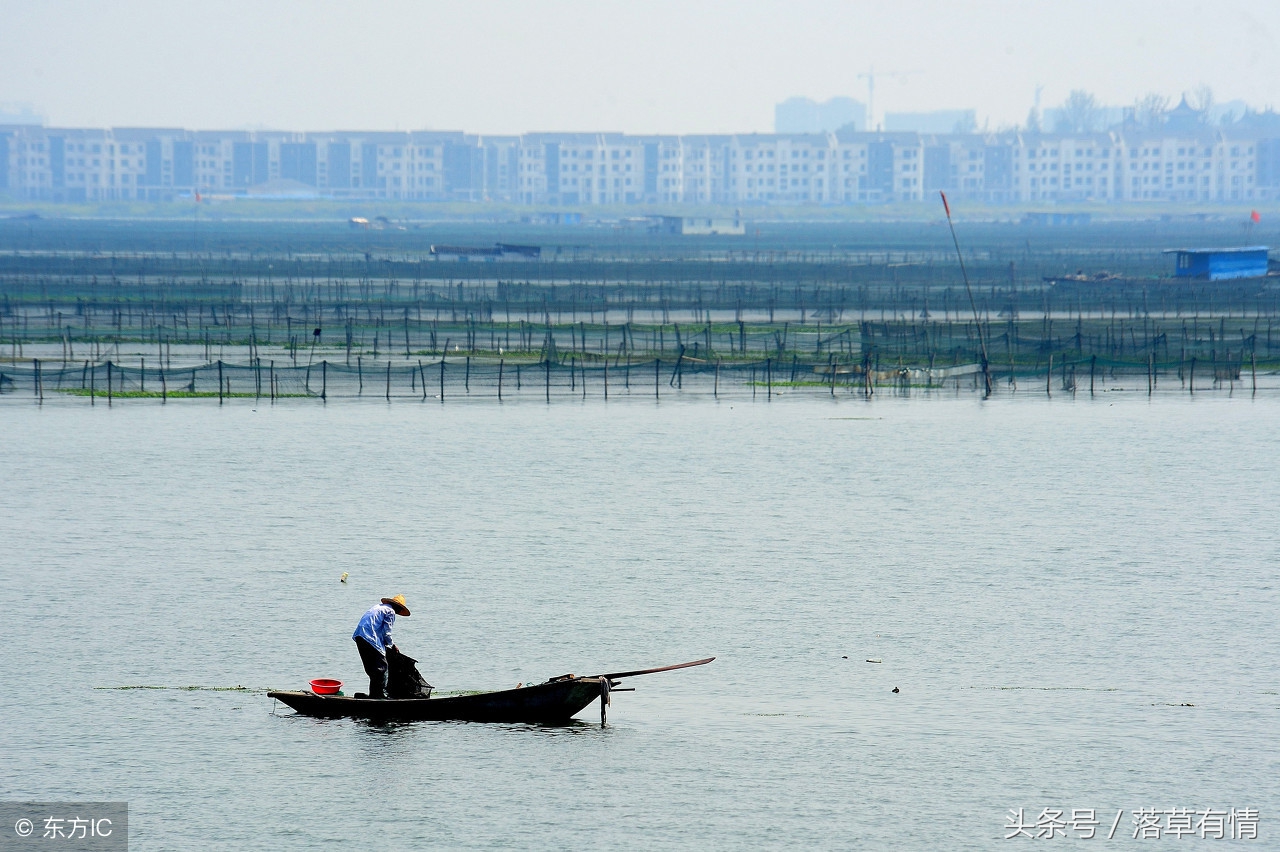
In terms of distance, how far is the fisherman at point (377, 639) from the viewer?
2675cm

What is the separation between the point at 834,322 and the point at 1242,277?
46.8 meters

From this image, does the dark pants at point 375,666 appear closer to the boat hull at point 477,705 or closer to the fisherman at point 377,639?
the fisherman at point 377,639

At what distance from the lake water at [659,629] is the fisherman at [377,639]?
1.03 metres

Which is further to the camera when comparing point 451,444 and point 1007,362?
point 1007,362

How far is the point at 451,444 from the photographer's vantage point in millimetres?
64000

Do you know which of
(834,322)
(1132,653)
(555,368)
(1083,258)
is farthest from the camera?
(1083,258)

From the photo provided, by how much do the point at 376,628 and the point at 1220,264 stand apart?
382 ft

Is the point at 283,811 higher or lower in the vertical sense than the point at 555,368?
lower

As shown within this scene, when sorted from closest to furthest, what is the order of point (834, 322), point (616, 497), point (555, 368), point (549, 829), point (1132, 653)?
point (549, 829)
point (1132, 653)
point (616, 497)
point (555, 368)
point (834, 322)

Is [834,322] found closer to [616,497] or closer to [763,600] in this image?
[616,497]

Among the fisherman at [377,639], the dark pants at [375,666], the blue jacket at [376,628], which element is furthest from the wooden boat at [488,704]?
the blue jacket at [376,628]

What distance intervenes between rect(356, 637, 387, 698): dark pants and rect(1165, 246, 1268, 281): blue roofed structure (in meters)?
114

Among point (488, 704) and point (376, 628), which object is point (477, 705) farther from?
point (376, 628)

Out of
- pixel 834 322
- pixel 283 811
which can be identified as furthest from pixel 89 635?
pixel 834 322
